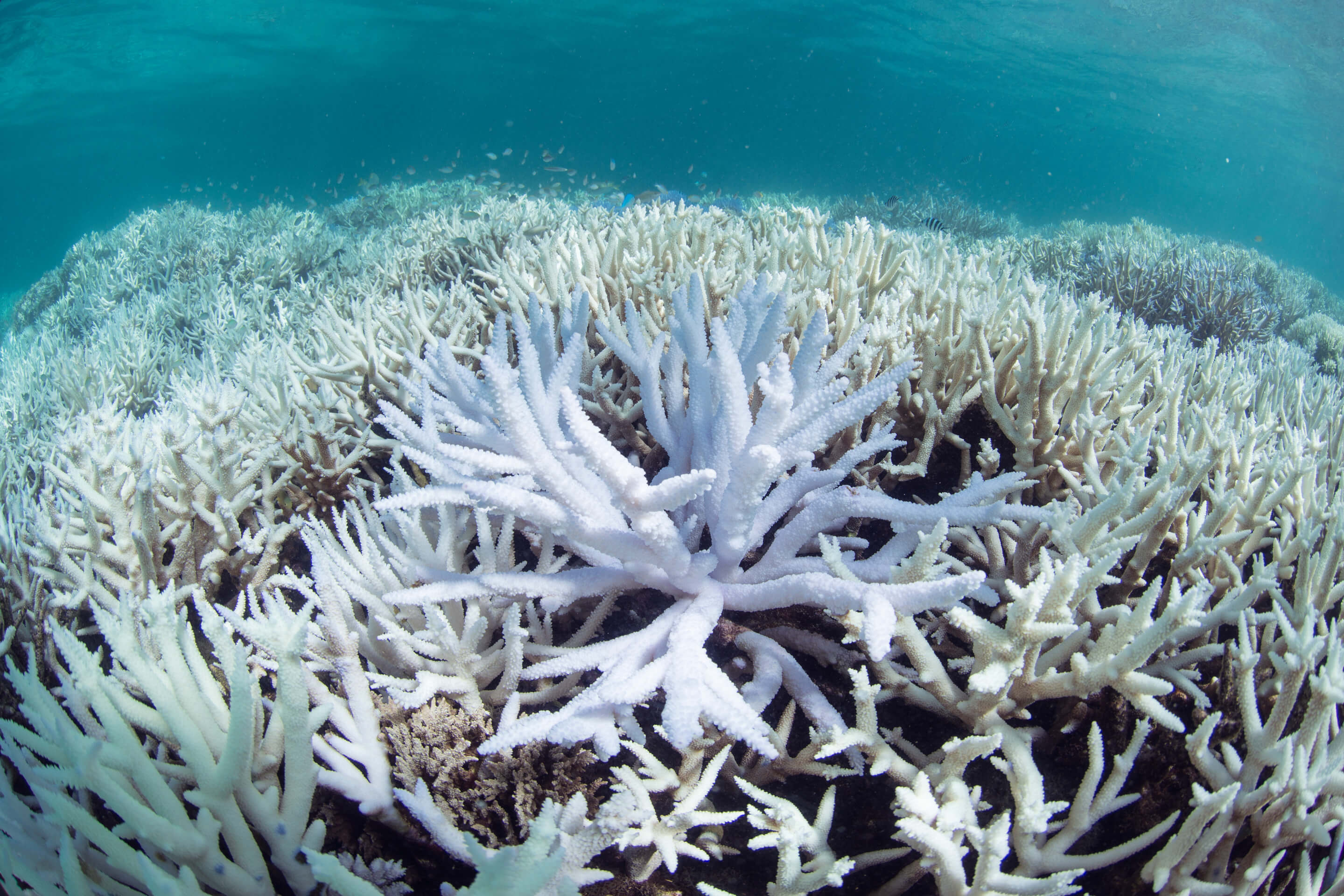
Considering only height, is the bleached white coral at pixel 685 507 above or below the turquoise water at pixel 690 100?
below

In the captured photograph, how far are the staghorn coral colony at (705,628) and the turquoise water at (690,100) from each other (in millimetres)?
A: 16532

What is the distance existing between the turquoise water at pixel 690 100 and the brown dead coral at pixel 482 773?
57.8ft

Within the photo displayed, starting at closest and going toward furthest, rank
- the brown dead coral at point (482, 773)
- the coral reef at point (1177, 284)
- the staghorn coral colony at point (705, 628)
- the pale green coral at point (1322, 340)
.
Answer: the staghorn coral colony at point (705, 628) < the brown dead coral at point (482, 773) < the coral reef at point (1177, 284) < the pale green coral at point (1322, 340)

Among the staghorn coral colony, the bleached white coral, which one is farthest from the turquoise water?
the bleached white coral

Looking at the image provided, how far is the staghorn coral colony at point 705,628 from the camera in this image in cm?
130

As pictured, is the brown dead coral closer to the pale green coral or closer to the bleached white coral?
the bleached white coral

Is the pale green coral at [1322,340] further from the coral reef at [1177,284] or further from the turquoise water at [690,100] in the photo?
the turquoise water at [690,100]

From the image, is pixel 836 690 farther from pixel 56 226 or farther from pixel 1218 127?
pixel 56 226

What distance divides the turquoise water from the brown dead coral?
17.6 m

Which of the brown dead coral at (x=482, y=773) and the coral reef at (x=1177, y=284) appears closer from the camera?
the brown dead coral at (x=482, y=773)

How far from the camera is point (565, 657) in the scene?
1.56m

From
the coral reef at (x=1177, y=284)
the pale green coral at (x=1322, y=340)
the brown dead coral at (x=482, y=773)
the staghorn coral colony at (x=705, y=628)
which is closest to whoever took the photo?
the staghorn coral colony at (x=705, y=628)

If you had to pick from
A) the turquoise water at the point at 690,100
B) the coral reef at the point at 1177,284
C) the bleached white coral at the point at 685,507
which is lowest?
the bleached white coral at the point at 685,507

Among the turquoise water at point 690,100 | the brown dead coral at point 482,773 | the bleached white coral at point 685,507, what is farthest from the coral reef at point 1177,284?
the turquoise water at point 690,100
